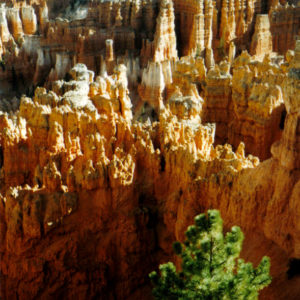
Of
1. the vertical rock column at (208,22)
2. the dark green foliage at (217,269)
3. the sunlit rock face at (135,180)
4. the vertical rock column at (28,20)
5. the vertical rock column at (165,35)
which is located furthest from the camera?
the vertical rock column at (28,20)

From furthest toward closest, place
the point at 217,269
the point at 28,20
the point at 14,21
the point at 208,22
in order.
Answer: the point at 28,20 → the point at 14,21 → the point at 208,22 → the point at 217,269

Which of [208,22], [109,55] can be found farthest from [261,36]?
[109,55]

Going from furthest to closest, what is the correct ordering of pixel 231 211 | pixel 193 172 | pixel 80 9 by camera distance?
pixel 80 9 < pixel 193 172 < pixel 231 211

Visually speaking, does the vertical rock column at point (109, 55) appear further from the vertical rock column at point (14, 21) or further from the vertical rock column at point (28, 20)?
the vertical rock column at point (28, 20)

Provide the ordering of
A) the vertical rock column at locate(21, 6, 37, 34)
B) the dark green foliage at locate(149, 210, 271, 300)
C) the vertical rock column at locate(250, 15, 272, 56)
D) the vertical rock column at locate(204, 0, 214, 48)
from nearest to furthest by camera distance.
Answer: the dark green foliage at locate(149, 210, 271, 300) < the vertical rock column at locate(250, 15, 272, 56) < the vertical rock column at locate(204, 0, 214, 48) < the vertical rock column at locate(21, 6, 37, 34)

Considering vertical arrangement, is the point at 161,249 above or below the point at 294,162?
below

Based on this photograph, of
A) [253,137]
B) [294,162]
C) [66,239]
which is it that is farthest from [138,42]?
[294,162]

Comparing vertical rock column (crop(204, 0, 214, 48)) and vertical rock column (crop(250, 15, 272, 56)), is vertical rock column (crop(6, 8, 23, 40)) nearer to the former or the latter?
vertical rock column (crop(204, 0, 214, 48))

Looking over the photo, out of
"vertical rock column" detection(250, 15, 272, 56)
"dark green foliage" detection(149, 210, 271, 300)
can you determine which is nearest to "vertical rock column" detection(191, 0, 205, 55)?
"vertical rock column" detection(250, 15, 272, 56)

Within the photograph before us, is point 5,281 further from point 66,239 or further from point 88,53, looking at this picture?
point 88,53

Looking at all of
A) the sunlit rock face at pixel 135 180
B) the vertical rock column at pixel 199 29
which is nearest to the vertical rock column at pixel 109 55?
the vertical rock column at pixel 199 29

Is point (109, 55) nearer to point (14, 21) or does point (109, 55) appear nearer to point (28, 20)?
point (14, 21)

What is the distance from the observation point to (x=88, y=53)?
27.4 metres

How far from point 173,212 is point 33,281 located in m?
3.79
